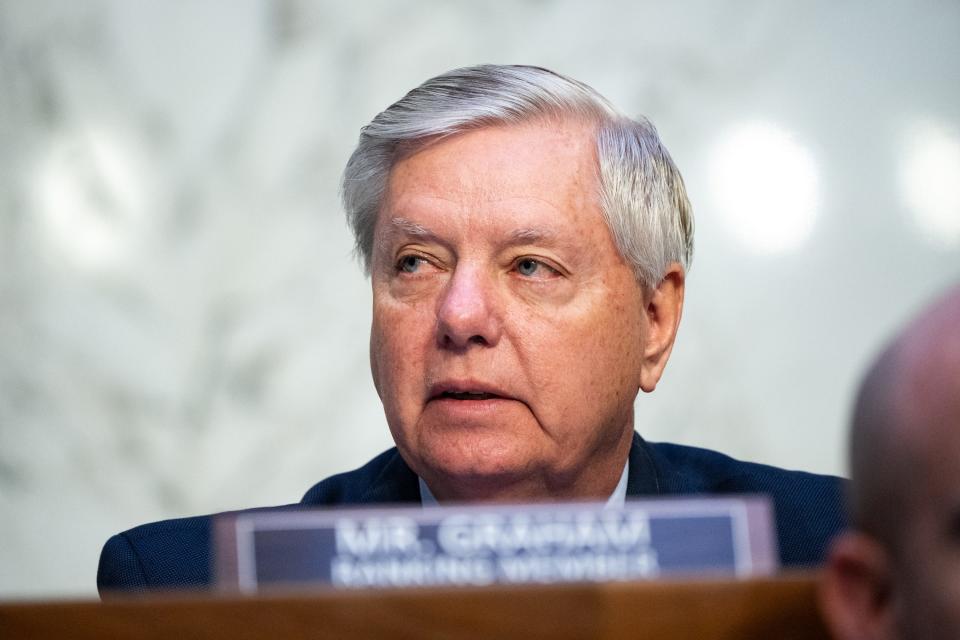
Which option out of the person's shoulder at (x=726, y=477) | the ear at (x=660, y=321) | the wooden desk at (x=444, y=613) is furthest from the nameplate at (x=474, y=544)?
the person's shoulder at (x=726, y=477)

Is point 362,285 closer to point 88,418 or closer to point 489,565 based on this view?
point 88,418

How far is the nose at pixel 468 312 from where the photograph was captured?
1379 millimetres

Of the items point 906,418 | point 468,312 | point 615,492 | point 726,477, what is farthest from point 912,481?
point 726,477

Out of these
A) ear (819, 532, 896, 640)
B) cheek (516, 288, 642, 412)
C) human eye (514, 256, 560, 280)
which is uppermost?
human eye (514, 256, 560, 280)

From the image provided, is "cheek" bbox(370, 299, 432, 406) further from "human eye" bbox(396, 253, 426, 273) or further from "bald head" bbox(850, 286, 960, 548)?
"bald head" bbox(850, 286, 960, 548)

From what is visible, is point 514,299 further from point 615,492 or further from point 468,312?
point 615,492

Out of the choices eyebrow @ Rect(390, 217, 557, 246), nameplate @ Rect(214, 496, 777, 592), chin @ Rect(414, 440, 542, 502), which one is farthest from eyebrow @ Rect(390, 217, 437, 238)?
nameplate @ Rect(214, 496, 777, 592)

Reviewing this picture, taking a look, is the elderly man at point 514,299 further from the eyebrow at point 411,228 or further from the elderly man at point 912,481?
the elderly man at point 912,481

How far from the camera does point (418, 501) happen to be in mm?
1681

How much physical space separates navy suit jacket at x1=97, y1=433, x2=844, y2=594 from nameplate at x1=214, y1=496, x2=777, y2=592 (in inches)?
29.1

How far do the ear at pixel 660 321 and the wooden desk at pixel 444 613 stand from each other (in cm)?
89

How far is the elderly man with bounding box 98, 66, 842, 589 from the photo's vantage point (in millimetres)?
1408

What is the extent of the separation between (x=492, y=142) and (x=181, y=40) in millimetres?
1457

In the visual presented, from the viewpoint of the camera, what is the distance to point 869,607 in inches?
25.9
